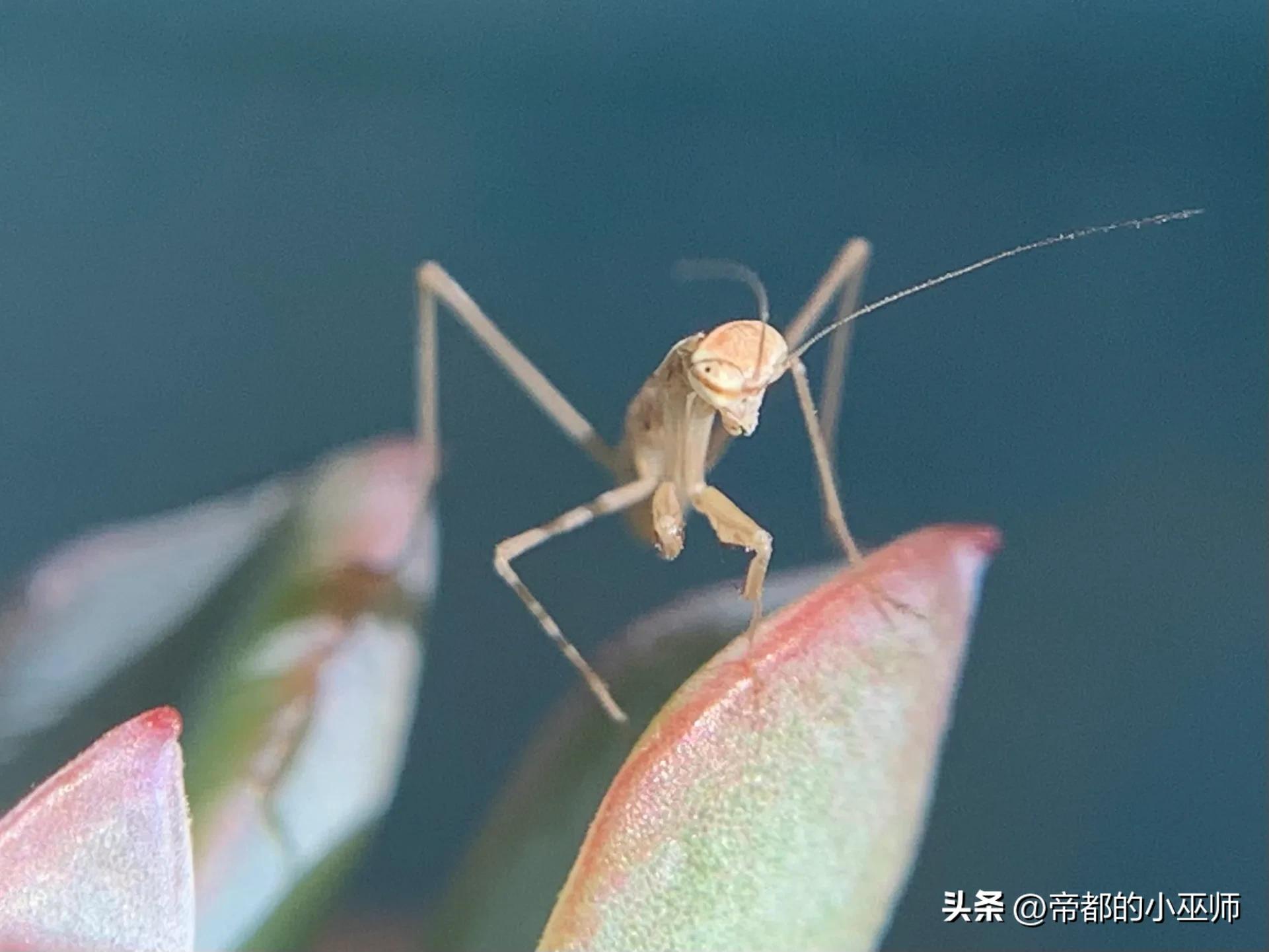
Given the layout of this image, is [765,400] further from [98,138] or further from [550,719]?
[98,138]

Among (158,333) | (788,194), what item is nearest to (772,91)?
(788,194)

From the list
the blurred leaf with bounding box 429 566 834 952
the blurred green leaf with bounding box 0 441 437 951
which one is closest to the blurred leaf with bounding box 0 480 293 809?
the blurred green leaf with bounding box 0 441 437 951

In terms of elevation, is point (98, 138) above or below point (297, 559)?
above

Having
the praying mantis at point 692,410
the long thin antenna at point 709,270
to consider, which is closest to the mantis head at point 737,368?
the praying mantis at point 692,410

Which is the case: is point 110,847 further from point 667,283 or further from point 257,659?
point 667,283

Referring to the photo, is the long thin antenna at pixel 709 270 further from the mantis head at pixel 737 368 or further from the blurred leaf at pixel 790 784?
the blurred leaf at pixel 790 784

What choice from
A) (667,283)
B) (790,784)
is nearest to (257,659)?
(790,784)

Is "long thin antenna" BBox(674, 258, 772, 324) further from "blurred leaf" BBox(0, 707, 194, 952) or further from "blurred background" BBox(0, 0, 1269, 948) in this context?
"blurred leaf" BBox(0, 707, 194, 952)
